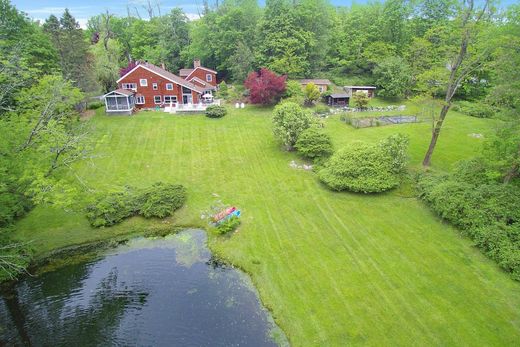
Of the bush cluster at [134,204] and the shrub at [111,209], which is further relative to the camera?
the bush cluster at [134,204]

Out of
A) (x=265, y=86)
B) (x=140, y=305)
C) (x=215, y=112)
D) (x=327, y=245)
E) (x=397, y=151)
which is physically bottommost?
(x=140, y=305)

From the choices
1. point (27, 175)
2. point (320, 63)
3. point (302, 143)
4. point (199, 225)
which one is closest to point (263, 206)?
point (199, 225)

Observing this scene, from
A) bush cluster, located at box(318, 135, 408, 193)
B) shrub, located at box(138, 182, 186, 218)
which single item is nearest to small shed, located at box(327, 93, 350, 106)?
bush cluster, located at box(318, 135, 408, 193)

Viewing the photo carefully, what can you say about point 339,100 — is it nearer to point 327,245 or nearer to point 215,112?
point 215,112

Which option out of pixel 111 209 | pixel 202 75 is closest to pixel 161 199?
pixel 111 209

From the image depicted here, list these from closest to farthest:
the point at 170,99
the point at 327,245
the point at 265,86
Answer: the point at 327,245
the point at 265,86
the point at 170,99

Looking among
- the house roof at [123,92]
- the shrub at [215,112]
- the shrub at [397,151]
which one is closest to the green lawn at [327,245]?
the shrub at [397,151]

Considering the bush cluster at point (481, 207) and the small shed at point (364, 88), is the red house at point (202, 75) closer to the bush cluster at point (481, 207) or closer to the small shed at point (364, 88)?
the small shed at point (364, 88)
